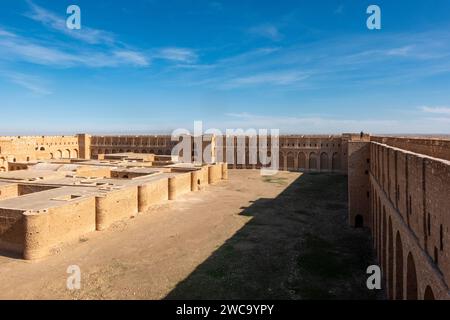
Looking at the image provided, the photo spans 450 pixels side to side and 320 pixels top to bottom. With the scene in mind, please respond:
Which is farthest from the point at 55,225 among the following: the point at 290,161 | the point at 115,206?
the point at 290,161

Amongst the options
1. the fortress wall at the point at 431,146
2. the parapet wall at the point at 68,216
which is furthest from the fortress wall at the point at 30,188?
the fortress wall at the point at 431,146

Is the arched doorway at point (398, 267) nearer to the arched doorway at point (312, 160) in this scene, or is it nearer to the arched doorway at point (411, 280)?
the arched doorway at point (411, 280)

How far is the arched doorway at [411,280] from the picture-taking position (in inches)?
392

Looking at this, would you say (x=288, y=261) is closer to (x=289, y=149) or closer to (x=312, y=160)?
(x=312, y=160)

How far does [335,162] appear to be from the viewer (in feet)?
170

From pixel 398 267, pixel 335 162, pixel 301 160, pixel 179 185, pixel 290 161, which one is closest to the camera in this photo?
pixel 398 267

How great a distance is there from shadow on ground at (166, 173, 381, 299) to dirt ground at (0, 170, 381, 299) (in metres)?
0.04

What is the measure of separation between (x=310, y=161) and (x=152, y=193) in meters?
33.7

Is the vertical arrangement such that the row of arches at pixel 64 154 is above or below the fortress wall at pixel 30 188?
above

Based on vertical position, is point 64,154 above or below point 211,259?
above

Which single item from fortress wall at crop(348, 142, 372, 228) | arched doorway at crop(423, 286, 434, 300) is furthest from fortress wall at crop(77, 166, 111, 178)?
arched doorway at crop(423, 286, 434, 300)

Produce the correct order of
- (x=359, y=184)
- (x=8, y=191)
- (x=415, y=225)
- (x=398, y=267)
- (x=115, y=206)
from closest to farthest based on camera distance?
(x=415, y=225) → (x=398, y=267) → (x=115, y=206) → (x=359, y=184) → (x=8, y=191)

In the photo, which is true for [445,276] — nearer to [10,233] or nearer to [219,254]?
[219,254]

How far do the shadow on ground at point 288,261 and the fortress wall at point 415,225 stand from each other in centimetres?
198
